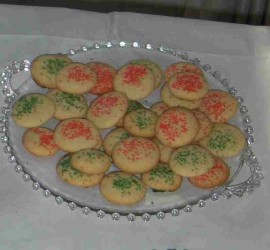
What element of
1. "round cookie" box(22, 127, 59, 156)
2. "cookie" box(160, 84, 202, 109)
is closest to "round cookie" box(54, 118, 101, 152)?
"round cookie" box(22, 127, 59, 156)

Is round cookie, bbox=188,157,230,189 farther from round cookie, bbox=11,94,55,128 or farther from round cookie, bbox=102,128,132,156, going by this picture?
round cookie, bbox=11,94,55,128

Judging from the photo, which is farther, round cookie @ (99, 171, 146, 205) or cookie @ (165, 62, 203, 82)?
cookie @ (165, 62, 203, 82)

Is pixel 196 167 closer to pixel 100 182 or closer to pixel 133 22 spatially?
pixel 100 182

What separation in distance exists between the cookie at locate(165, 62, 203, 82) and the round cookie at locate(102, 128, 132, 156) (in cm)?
13

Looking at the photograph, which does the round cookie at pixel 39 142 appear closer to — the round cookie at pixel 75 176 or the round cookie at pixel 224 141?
the round cookie at pixel 75 176

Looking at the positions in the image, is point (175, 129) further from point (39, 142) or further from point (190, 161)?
point (39, 142)

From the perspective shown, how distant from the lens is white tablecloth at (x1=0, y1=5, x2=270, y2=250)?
2.48 feet

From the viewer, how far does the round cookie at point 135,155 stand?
0.76 meters

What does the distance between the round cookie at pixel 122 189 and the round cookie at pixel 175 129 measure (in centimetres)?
7

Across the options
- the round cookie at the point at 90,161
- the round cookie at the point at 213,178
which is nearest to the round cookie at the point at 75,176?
the round cookie at the point at 90,161

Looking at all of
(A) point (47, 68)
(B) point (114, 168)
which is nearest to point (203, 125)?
(B) point (114, 168)

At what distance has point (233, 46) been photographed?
40.2 inches

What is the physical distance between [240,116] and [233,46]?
20 centimetres

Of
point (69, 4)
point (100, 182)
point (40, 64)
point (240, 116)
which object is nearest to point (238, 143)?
point (240, 116)
